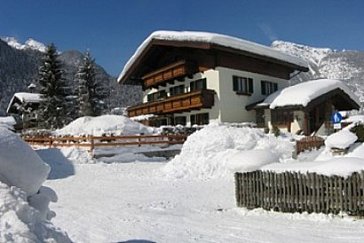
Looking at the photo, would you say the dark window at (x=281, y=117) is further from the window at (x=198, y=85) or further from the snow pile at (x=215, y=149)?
the snow pile at (x=215, y=149)

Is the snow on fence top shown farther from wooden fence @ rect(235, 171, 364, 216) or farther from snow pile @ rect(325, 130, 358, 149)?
wooden fence @ rect(235, 171, 364, 216)

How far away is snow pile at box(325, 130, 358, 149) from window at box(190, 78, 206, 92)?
52.4 feet

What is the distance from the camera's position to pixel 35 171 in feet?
19.5

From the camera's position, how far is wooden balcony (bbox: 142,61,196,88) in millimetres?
34625

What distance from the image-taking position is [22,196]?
5438mm

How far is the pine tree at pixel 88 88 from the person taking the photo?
47169 mm

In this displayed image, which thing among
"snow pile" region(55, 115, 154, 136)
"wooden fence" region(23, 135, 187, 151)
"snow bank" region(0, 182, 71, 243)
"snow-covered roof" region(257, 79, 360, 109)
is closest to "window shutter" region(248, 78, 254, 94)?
"snow-covered roof" region(257, 79, 360, 109)

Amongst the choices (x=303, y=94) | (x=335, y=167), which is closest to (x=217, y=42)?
(x=303, y=94)

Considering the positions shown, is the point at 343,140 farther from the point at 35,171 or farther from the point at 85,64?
the point at 85,64

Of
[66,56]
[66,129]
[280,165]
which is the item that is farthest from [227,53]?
[66,56]

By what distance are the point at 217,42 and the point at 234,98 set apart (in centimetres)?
510

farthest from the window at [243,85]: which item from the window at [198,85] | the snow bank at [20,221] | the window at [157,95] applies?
the snow bank at [20,221]

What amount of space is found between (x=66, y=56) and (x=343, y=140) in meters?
153

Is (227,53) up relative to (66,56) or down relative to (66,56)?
down
